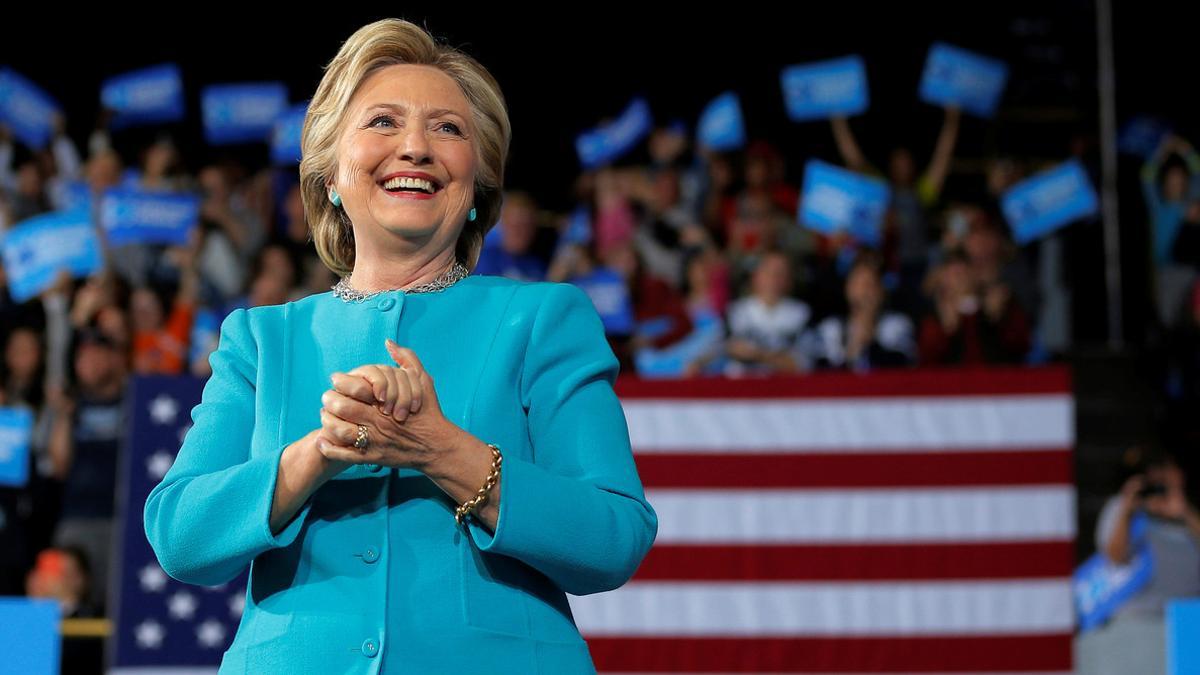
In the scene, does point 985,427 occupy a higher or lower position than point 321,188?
lower

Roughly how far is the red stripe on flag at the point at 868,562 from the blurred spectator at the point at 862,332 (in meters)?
1.69

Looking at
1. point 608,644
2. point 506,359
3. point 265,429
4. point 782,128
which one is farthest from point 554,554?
point 782,128

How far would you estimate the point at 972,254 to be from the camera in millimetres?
6586

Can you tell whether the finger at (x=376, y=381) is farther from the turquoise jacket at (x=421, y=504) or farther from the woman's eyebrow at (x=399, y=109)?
the woman's eyebrow at (x=399, y=109)

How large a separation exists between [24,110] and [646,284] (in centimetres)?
314

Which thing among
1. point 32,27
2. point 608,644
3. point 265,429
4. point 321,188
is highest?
point 32,27

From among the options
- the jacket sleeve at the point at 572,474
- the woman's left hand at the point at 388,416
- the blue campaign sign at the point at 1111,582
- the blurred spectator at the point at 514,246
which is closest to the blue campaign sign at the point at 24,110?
the blurred spectator at the point at 514,246

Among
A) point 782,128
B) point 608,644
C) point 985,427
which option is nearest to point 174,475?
point 608,644

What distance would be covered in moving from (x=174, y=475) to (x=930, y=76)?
631 cm

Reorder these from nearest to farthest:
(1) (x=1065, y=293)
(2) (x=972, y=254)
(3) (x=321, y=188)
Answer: (3) (x=321, y=188) < (2) (x=972, y=254) < (1) (x=1065, y=293)

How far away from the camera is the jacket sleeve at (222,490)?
148 centimetres

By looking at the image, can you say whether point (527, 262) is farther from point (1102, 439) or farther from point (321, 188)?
point (321, 188)

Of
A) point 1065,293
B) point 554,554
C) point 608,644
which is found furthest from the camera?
point 1065,293

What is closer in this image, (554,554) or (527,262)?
(554,554)
